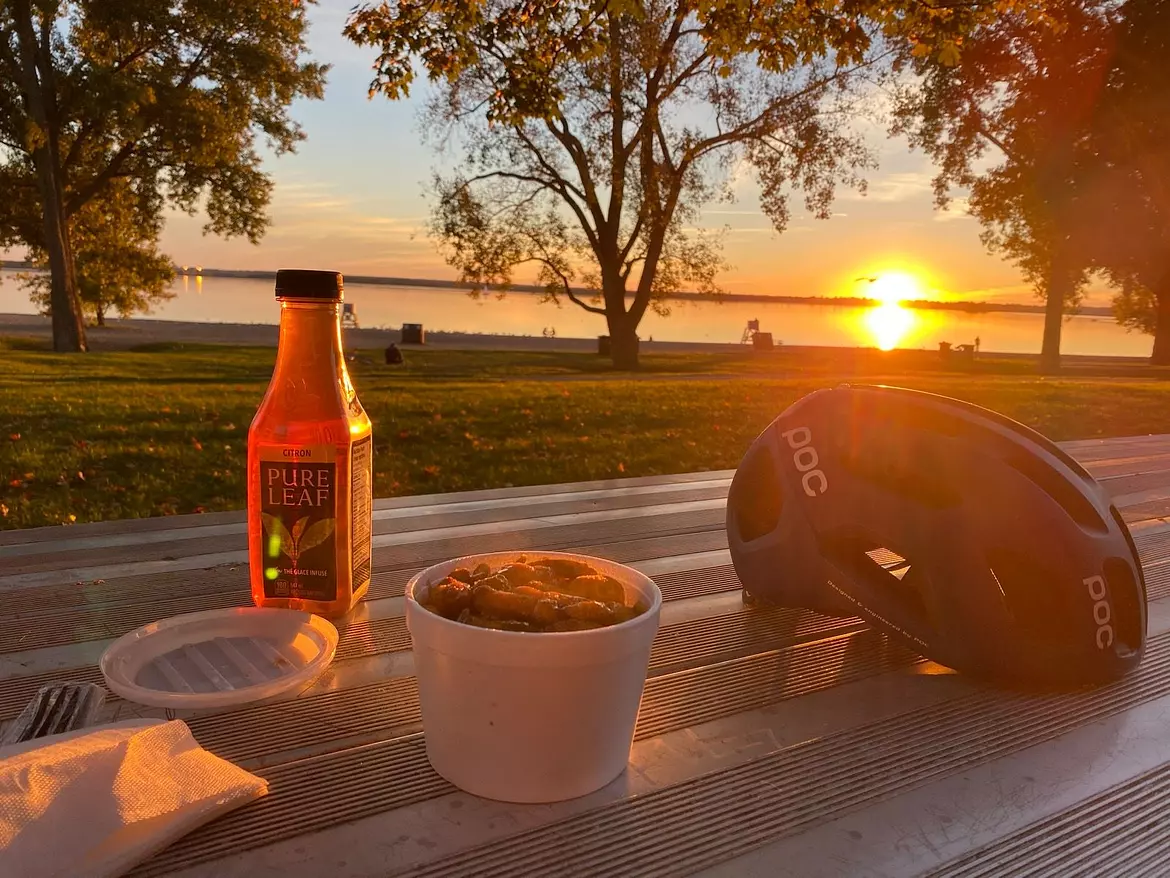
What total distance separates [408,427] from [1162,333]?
91.8 feet

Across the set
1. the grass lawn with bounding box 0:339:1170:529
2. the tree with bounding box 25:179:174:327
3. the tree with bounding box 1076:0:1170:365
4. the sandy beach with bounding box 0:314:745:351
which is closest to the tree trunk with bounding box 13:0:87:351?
the tree with bounding box 25:179:174:327

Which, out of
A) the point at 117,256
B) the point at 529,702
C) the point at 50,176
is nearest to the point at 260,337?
the point at 117,256

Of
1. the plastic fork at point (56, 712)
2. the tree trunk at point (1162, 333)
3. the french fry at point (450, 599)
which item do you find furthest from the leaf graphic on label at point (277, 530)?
the tree trunk at point (1162, 333)

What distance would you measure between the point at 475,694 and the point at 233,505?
15.7 ft

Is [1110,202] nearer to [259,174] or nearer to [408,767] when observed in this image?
[259,174]

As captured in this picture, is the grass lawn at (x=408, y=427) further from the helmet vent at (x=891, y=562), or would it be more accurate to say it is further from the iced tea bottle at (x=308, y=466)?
the helmet vent at (x=891, y=562)

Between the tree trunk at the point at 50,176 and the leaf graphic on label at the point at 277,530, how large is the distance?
1920cm

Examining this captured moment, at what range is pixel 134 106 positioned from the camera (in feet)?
55.2

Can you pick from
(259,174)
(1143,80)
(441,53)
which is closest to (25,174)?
(259,174)

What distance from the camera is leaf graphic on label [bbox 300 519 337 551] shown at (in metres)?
1.42

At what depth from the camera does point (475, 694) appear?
94 cm

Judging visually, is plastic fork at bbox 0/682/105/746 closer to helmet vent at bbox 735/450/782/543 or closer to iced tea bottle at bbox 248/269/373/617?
iced tea bottle at bbox 248/269/373/617

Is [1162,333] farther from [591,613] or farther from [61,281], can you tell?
[591,613]

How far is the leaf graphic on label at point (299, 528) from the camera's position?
1.42m
